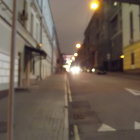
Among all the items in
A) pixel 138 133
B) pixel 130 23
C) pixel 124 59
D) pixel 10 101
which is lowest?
pixel 138 133

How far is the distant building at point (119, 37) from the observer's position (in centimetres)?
4669

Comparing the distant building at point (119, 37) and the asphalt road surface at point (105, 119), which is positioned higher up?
the distant building at point (119, 37)

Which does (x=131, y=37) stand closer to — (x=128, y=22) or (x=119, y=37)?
(x=128, y=22)

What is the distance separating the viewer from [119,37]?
60062mm

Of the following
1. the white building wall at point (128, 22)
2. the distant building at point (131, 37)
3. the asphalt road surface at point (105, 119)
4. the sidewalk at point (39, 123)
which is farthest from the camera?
the white building wall at point (128, 22)

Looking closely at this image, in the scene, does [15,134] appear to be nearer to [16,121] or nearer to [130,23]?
[16,121]

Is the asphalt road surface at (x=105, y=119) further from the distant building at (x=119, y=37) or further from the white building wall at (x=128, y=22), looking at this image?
the white building wall at (x=128, y=22)

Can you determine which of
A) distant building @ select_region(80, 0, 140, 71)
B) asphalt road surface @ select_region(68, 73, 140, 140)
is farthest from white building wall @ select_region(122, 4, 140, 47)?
asphalt road surface @ select_region(68, 73, 140, 140)

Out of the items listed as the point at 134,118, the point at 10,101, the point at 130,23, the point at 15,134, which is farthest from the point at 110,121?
the point at 130,23

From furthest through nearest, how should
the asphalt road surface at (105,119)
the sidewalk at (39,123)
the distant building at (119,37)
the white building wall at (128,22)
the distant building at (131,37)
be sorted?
1. the distant building at (119,37)
2. the white building wall at (128,22)
3. the distant building at (131,37)
4. the asphalt road surface at (105,119)
5. the sidewalk at (39,123)

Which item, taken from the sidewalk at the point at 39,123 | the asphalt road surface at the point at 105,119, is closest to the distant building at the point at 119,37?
the asphalt road surface at the point at 105,119

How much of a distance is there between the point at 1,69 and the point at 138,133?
8.83 m

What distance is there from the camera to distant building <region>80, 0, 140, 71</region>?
4669cm

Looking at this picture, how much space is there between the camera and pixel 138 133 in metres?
8.41
